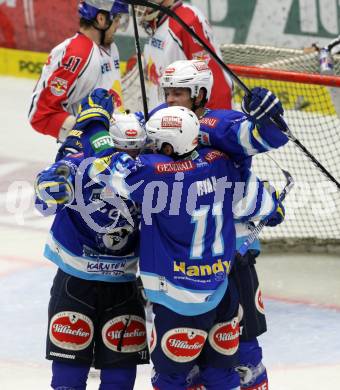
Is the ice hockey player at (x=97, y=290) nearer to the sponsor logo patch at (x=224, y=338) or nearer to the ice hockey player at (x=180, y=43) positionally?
the sponsor logo patch at (x=224, y=338)

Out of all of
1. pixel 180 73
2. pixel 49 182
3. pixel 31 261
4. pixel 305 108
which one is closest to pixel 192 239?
pixel 49 182

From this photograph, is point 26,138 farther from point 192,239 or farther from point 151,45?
point 192,239

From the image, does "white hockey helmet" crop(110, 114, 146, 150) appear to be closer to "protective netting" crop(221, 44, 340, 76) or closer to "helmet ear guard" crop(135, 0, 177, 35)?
"helmet ear guard" crop(135, 0, 177, 35)

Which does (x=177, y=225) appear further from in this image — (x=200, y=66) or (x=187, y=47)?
(x=187, y=47)

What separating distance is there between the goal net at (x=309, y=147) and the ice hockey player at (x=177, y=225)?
97.6 inches

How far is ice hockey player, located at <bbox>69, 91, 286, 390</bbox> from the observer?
411 cm

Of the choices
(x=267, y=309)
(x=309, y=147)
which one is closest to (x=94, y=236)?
(x=267, y=309)

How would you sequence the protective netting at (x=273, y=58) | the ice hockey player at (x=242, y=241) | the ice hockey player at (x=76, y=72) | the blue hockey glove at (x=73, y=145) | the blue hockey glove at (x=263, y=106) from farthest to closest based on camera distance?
the protective netting at (x=273, y=58)
the ice hockey player at (x=76, y=72)
the ice hockey player at (x=242, y=241)
the blue hockey glove at (x=73, y=145)
the blue hockey glove at (x=263, y=106)

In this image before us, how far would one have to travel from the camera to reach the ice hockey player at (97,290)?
4.33m

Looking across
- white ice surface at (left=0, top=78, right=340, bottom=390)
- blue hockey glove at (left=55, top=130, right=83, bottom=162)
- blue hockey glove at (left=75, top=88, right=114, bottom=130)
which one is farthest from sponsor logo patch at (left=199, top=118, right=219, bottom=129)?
white ice surface at (left=0, top=78, right=340, bottom=390)

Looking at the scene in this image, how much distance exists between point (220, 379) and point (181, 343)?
257mm

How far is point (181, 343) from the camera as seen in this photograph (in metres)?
4.16

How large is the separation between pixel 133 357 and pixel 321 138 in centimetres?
365

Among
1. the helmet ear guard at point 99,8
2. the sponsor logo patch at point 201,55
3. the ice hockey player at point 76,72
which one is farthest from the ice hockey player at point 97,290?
the sponsor logo patch at point 201,55
